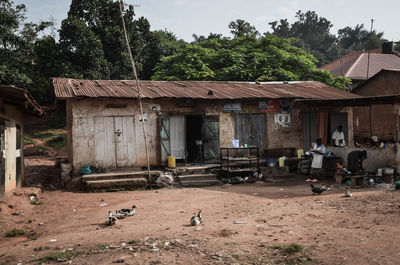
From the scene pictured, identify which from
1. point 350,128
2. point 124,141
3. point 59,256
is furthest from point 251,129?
point 59,256

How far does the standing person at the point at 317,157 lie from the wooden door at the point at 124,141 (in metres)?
6.29

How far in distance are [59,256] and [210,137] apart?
31.9 feet

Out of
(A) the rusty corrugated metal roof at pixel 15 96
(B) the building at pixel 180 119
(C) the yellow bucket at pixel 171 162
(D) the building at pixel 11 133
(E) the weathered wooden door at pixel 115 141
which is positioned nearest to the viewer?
(A) the rusty corrugated metal roof at pixel 15 96

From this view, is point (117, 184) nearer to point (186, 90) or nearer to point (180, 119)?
point (180, 119)

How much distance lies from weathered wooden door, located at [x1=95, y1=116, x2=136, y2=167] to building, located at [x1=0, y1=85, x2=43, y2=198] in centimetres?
244

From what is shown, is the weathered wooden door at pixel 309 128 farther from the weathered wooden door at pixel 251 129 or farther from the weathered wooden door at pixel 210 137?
the weathered wooden door at pixel 210 137

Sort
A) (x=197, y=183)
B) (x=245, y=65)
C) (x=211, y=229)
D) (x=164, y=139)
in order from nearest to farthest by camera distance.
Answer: (x=211, y=229) < (x=197, y=183) < (x=164, y=139) < (x=245, y=65)

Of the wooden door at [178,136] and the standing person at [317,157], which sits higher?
the wooden door at [178,136]

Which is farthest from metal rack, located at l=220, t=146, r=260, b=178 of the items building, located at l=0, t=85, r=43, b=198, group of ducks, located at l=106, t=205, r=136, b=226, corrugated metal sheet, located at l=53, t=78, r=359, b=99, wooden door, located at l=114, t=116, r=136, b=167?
building, located at l=0, t=85, r=43, b=198

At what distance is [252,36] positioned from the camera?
2691 centimetres

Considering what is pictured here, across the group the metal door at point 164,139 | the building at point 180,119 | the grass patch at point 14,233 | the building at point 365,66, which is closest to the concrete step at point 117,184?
the building at point 180,119

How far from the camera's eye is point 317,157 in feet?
42.5

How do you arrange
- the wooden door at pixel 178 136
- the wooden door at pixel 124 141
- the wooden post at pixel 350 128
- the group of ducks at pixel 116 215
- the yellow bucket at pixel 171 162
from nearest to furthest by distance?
the group of ducks at pixel 116 215 → the wooden door at pixel 124 141 → the yellow bucket at pixel 171 162 → the wooden door at pixel 178 136 → the wooden post at pixel 350 128

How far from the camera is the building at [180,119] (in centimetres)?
1296
